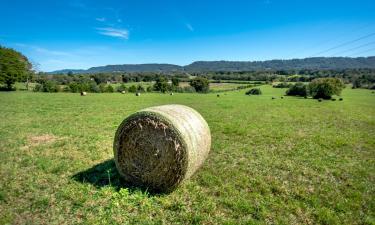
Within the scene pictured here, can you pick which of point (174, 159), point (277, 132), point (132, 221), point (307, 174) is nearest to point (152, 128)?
point (174, 159)

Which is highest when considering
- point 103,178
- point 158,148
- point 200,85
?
point 158,148

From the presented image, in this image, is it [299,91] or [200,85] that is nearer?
[299,91]

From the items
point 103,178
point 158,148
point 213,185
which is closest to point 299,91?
point 213,185

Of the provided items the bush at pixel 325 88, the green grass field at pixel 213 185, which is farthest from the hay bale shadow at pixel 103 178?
the bush at pixel 325 88

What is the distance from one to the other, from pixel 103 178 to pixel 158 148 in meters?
2.02

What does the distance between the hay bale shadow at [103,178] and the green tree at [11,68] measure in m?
Answer: 53.2

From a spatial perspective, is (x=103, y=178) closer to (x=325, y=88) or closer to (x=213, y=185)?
(x=213, y=185)

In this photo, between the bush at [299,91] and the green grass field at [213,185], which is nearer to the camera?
the green grass field at [213,185]

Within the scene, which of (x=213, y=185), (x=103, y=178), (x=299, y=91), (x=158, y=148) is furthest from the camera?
(x=299, y=91)

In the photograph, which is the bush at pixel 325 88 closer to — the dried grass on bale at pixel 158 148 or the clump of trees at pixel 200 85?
the clump of trees at pixel 200 85

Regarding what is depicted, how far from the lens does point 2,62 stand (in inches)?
2012

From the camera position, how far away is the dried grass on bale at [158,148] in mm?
6547

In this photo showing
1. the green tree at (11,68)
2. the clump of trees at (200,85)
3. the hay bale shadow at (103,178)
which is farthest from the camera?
the clump of trees at (200,85)

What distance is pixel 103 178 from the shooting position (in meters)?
7.42
